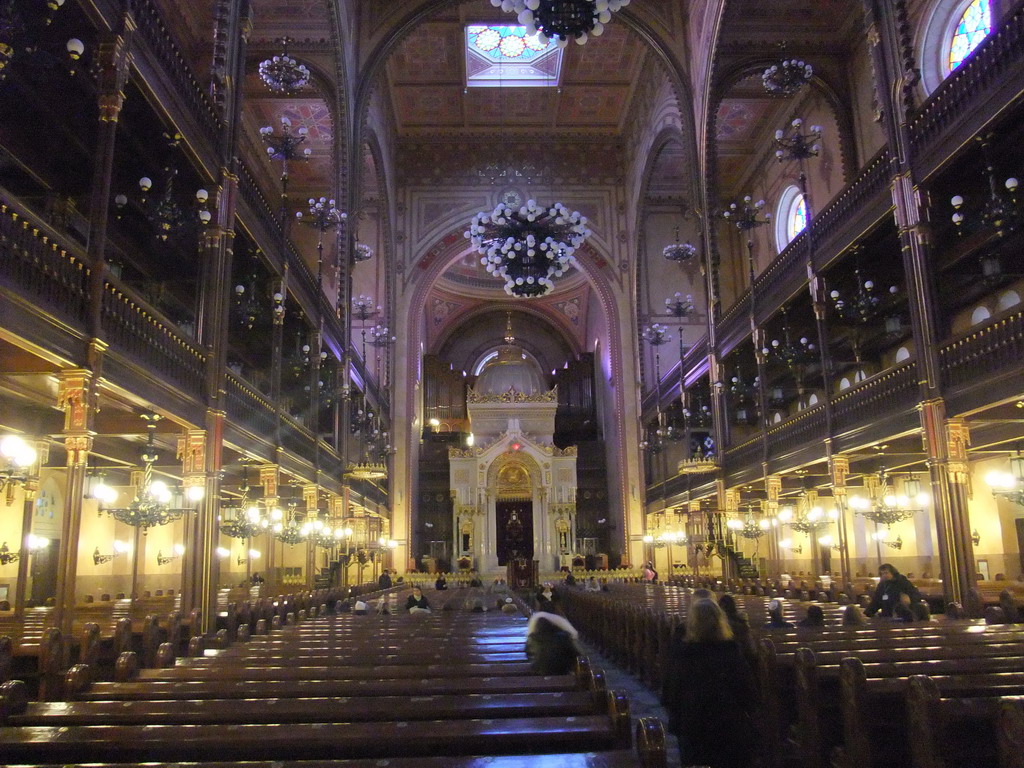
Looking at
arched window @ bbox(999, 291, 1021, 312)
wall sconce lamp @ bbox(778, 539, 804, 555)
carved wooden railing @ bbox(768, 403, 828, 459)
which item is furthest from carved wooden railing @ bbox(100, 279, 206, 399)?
wall sconce lamp @ bbox(778, 539, 804, 555)

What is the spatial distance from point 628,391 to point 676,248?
9206 mm

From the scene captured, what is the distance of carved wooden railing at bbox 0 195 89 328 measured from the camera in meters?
7.04

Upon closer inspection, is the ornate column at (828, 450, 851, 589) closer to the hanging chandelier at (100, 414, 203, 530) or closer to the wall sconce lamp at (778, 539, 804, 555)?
the wall sconce lamp at (778, 539, 804, 555)

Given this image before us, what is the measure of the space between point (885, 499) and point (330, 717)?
20290 millimetres

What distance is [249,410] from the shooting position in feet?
46.1

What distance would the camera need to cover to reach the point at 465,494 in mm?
35250

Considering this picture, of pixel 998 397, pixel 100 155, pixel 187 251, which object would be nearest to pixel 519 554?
pixel 187 251

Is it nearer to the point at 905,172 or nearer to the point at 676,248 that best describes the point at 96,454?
the point at 905,172

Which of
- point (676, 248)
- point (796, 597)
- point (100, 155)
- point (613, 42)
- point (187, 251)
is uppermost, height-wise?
point (613, 42)

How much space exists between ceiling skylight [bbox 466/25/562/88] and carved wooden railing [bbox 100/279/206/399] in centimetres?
1972

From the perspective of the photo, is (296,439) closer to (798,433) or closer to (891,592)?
(798,433)

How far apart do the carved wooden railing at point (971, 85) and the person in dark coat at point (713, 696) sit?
965 centimetres

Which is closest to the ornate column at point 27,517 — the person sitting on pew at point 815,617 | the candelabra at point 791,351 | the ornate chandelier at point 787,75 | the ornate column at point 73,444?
the ornate column at point 73,444

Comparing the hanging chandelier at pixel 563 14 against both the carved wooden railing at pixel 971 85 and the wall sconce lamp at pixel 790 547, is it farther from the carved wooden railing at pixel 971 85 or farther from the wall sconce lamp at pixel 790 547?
the wall sconce lamp at pixel 790 547
